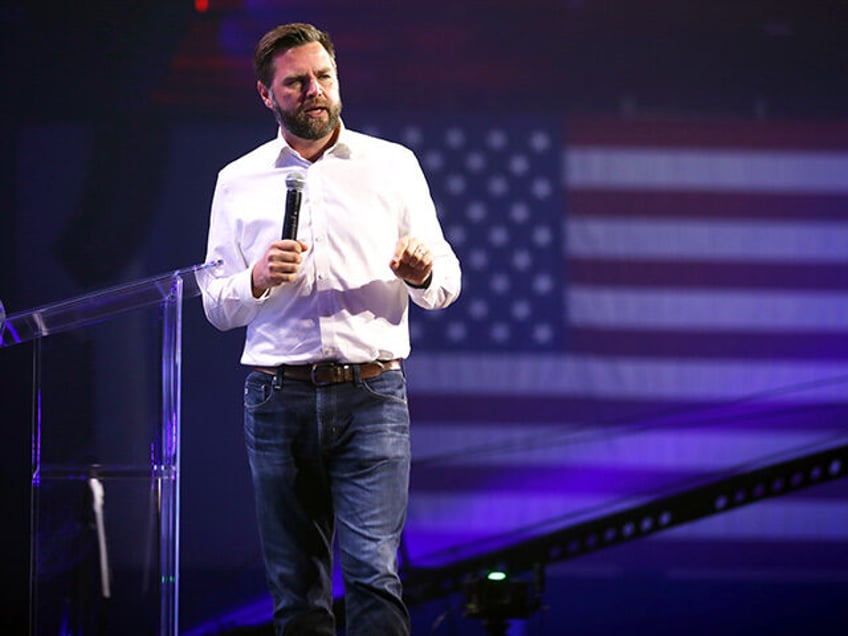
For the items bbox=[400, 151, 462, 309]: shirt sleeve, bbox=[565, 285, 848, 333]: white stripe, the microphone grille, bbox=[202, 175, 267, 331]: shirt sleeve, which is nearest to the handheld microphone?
the microphone grille

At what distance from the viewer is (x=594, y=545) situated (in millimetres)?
4105

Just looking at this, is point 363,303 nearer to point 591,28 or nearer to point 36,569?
point 36,569

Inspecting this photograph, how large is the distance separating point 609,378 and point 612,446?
9.2 inches

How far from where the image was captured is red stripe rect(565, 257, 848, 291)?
4145mm

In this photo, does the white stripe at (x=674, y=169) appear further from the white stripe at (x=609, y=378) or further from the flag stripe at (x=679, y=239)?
the white stripe at (x=609, y=378)

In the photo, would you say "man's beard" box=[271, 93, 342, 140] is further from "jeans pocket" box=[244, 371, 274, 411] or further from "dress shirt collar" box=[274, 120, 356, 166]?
"jeans pocket" box=[244, 371, 274, 411]

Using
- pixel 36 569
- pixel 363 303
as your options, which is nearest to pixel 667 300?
pixel 363 303

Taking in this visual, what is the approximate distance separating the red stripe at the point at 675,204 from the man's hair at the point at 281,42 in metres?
1.79

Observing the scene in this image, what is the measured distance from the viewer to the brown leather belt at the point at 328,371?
2.38 metres

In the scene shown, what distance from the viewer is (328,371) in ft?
7.80

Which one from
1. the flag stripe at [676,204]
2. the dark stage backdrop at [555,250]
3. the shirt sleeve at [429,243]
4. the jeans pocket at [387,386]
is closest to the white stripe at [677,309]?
the dark stage backdrop at [555,250]

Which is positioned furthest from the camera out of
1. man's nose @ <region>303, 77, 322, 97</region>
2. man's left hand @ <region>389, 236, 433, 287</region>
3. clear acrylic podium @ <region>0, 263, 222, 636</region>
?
man's nose @ <region>303, 77, 322, 97</region>

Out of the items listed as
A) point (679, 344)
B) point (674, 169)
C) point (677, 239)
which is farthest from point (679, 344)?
point (674, 169)

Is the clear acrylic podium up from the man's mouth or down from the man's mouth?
down
